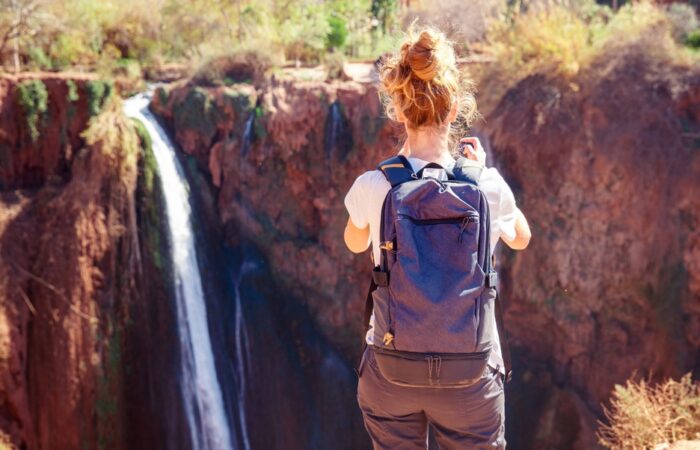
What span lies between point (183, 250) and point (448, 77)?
31.5 ft

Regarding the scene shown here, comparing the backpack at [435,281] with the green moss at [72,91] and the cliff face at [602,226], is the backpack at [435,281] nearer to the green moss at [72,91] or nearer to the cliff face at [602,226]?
the cliff face at [602,226]

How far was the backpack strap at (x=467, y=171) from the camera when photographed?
2.24 meters

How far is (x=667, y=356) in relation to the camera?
10.7m

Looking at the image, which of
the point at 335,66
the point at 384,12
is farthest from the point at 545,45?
the point at 384,12

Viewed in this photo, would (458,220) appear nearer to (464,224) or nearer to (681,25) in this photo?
(464,224)

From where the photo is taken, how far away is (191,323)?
11156mm

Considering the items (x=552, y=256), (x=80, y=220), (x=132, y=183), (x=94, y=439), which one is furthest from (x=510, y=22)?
(x=94, y=439)

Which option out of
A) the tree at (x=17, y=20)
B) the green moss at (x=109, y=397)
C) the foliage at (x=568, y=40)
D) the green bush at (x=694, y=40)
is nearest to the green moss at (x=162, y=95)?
the tree at (x=17, y=20)

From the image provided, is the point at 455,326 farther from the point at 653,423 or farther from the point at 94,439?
the point at 94,439

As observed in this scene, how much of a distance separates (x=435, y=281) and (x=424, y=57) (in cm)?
75

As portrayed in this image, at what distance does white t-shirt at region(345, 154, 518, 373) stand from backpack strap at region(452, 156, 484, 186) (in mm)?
34

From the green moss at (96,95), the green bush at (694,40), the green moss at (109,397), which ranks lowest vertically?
the green moss at (109,397)

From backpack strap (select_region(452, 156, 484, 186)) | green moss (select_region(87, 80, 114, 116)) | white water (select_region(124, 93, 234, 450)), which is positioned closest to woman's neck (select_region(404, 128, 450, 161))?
backpack strap (select_region(452, 156, 484, 186))

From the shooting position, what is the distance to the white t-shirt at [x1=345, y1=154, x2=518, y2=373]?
7.48ft
